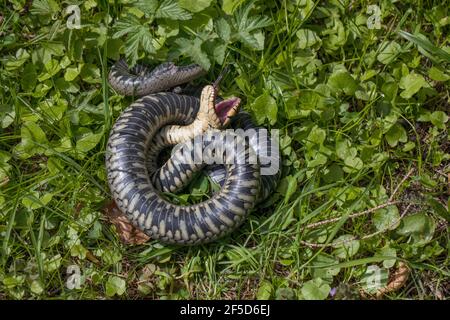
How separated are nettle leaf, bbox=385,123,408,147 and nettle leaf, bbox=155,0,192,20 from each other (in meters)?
1.88

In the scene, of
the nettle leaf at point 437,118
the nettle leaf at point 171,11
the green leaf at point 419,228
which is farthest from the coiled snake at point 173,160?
the nettle leaf at point 437,118

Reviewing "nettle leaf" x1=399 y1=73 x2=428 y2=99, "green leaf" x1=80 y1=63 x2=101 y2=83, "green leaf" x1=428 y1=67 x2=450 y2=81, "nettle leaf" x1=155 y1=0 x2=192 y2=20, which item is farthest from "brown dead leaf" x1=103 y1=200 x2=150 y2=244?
"green leaf" x1=428 y1=67 x2=450 y2=81

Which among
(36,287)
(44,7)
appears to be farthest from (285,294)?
(44,7)

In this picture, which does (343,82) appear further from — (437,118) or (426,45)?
(437,118)

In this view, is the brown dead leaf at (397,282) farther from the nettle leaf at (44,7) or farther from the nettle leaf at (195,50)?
the nettle leaf at (44,7)

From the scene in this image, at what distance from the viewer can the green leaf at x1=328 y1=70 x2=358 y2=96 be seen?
4.95m

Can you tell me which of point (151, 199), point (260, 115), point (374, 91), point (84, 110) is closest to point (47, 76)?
point (84, 110)

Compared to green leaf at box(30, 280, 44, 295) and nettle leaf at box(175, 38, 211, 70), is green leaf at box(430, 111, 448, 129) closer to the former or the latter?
nettle leaf at box(175, 38, 211, 70)

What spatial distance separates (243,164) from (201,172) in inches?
20.0

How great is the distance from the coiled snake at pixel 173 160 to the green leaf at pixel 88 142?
0.67 feet

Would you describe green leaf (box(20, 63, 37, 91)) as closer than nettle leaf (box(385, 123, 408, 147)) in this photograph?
No

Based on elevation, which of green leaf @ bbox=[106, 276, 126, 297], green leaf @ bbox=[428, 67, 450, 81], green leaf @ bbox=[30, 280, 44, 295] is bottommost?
green leaf @ bbox=[106, 276, 126, 297]

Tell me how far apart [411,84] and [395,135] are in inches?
17.0

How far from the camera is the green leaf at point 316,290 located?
452 cm
